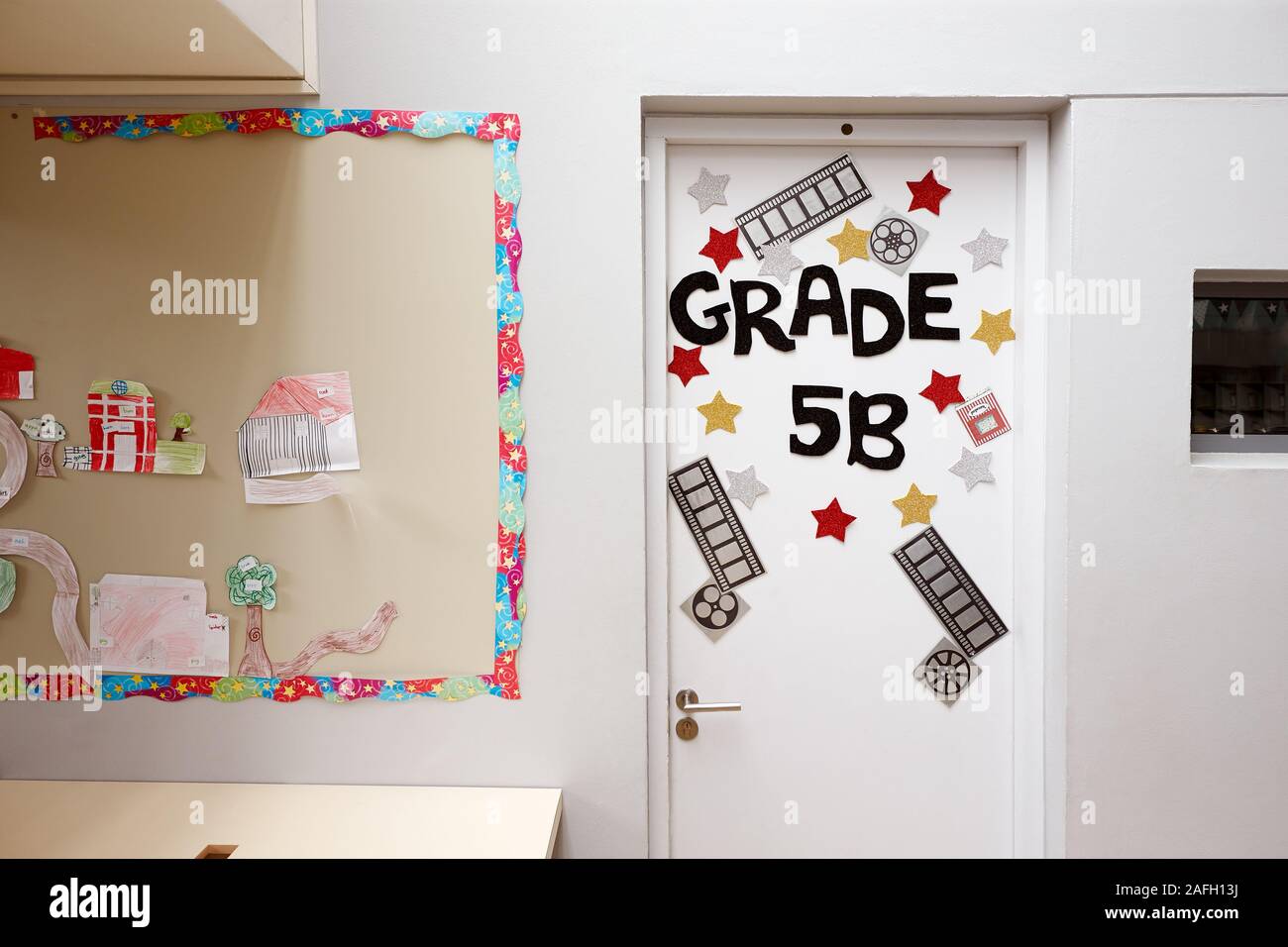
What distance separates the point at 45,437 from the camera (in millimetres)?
1508

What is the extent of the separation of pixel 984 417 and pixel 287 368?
1397 mm

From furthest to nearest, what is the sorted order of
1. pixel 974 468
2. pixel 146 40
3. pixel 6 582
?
pixel 974 468 → pixel 6 582 → pixel 146 40

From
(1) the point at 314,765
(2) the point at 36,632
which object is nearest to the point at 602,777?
(1) the point at 314,765

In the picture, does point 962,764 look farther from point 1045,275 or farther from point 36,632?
point 36,632

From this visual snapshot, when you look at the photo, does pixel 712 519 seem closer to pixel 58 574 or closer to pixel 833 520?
pixel 833 520

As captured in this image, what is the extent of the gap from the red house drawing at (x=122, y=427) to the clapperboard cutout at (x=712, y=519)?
3.37ft

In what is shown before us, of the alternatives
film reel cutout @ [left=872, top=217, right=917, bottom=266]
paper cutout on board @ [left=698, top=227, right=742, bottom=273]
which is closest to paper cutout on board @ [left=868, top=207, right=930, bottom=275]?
film reel cutout @ [left=872, top=217, right=917, bottom=266]

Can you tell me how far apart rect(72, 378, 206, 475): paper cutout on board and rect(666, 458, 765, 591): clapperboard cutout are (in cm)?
96

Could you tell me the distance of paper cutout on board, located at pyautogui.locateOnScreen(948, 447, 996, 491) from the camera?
162cm

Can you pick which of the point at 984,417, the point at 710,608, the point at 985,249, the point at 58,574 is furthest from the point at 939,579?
the point at 58,574

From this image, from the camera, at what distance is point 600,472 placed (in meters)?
1.52

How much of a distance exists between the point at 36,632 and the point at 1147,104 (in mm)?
2363

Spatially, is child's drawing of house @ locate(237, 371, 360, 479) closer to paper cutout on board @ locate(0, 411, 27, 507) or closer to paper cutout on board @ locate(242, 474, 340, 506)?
paper cutout on board @ locate(242, 474, 340, 506)

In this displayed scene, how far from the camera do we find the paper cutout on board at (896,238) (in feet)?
5.28
